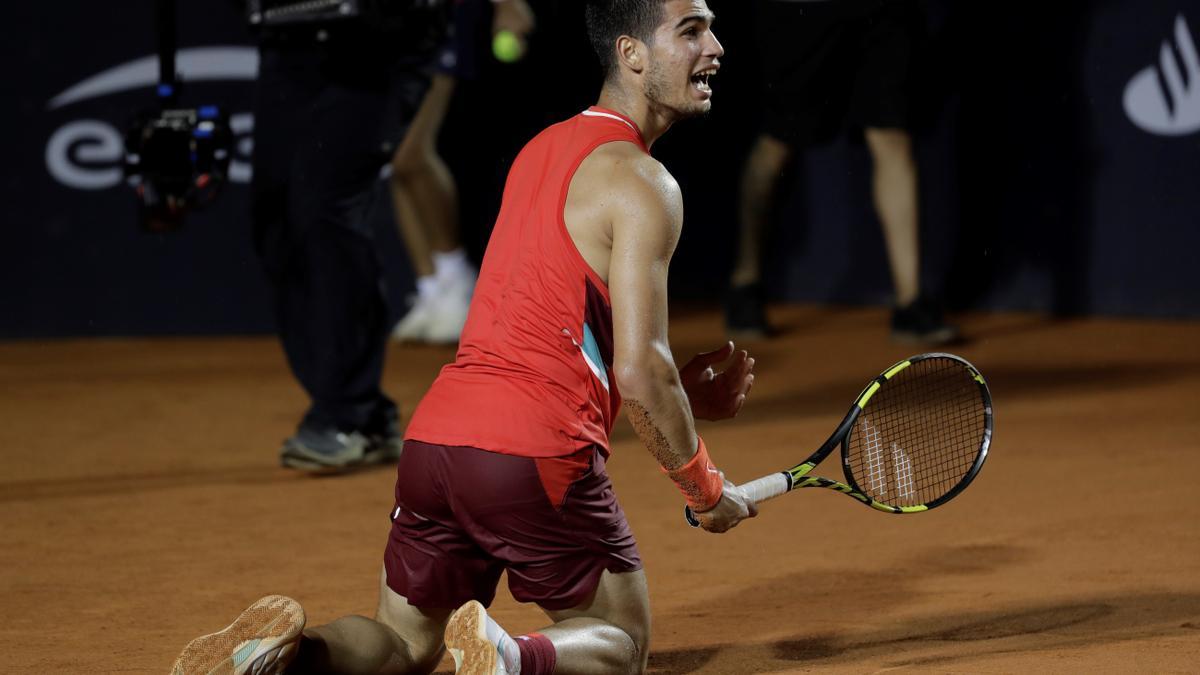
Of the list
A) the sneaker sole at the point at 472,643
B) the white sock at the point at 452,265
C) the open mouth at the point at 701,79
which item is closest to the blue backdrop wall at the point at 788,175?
the white sock at the point at 452,265

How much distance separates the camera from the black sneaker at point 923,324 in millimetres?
7215

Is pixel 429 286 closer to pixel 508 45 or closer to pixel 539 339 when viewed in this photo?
pixel 508 45

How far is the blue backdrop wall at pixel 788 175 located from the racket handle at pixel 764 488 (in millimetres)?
4743

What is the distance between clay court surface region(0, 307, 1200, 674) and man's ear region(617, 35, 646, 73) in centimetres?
108

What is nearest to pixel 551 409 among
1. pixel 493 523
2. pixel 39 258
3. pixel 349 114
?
pixel 493 523

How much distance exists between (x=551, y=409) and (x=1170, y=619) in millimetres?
1363

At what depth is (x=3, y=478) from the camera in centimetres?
505

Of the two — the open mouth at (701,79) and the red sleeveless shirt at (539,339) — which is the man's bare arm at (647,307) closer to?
the red sleeveless shirt at (539,339)

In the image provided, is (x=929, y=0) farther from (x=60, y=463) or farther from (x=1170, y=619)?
(x=1170, y=619)

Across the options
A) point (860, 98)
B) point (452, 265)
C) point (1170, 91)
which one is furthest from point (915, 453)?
point (1170, 91)

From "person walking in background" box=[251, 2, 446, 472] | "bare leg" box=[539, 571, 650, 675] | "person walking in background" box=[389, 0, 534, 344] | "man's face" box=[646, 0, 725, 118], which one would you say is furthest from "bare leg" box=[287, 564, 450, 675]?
"person walking in background" box=[389, 0, 534, 344]

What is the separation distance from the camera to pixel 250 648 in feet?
9.10

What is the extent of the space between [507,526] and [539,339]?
31 centimetres

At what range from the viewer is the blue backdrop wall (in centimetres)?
739
